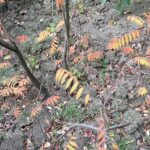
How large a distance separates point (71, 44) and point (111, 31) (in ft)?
2.39

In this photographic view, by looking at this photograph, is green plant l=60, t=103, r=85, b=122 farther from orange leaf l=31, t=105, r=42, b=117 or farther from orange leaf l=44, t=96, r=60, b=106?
orange leaf l=31, t=105, r=42, b=117

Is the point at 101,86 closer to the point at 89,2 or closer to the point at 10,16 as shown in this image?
the point at 89,2

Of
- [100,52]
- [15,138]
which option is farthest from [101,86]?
[15,138]

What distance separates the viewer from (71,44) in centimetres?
573

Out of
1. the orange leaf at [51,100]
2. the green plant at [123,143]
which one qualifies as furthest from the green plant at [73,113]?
the green plant at [123,143]

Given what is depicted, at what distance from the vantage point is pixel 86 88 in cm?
501

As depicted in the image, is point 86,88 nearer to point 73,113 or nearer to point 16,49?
point 73,113

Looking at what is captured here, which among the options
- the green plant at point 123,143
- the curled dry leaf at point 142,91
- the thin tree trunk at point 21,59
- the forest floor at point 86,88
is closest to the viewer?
the thin tree trunk at point 21,59

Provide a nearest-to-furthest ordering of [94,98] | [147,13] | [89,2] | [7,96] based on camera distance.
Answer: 1. [94,98]
2. [7,96]
3. [147,13]
4. [89,2]

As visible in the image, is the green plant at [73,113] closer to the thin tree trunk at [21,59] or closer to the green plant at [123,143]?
the thin tree trunk at [21,59]

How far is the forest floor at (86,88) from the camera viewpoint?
4426 mm

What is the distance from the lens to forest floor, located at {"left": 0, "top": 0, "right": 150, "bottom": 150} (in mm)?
4426

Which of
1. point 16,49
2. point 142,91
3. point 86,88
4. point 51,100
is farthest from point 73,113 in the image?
point 16,49

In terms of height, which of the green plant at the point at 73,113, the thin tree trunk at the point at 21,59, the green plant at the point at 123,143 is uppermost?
the thin tree trunk at the point at 21,59
